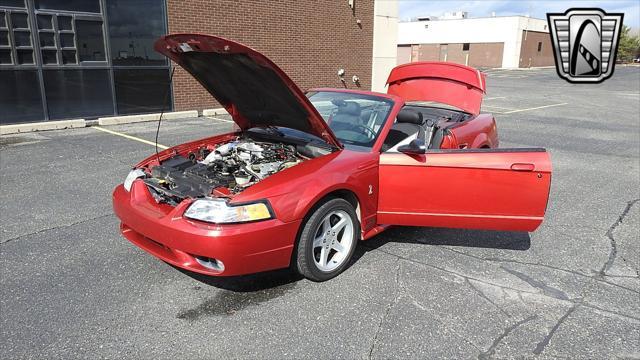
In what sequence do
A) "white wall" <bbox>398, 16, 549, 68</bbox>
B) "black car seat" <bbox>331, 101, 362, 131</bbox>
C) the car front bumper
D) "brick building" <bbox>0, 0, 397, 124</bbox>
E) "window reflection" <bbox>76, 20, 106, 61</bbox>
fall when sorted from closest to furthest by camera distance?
1. the car front bumper
2. "black car seat" <bbox>331, 101, 362, 131</bbox>
3. "brick building" <bbox>0, 0, 397, 124</bbox>
4. "window reflection" <bbox>76, 20, 106, 61</bbox>
5. "white wall" <bbox>398, 16, 549, 68</bbox>

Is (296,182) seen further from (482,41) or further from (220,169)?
(482,41)

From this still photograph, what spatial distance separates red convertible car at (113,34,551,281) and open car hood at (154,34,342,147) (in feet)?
0.05

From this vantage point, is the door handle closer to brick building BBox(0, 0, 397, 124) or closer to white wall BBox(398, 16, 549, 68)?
brick building BBox(0, 0, 397, 124)

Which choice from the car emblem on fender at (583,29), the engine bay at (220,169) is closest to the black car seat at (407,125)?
the engine bay at (220,169)

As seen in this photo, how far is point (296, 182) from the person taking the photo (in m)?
3.22

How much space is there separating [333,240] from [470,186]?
122cm

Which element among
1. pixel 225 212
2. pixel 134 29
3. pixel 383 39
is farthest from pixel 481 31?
pixel 225 212

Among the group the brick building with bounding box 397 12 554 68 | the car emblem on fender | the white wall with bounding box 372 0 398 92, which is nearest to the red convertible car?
the car emblem on fender

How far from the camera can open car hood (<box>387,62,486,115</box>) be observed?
19.0 ft

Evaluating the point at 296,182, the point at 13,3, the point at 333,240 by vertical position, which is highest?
the point at 13,3

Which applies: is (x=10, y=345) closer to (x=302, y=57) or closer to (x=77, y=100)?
(x=77, y=100)

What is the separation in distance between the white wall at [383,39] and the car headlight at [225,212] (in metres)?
15.0

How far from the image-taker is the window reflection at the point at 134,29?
1085 centimetres

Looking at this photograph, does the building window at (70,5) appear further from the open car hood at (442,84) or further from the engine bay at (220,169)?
the engine bay at (220,169)
